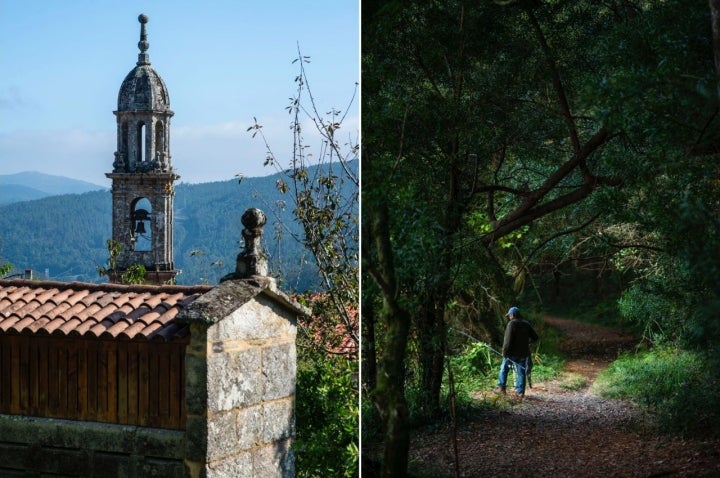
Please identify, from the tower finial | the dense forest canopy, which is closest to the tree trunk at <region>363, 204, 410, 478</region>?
the dense forest canopy

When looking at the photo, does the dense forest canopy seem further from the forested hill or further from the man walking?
the forested hill

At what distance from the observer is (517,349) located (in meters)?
2.85

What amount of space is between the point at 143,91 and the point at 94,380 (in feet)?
33.2

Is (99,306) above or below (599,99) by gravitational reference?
below

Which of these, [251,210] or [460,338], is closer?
[460,338]

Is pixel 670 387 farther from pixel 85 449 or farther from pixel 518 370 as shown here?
pixel 85 449

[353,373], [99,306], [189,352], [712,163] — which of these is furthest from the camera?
[353,373]

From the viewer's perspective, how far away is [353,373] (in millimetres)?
5297

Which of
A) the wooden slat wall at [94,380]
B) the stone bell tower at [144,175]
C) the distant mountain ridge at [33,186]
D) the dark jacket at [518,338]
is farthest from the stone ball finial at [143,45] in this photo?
the dark jacket at [518,338]

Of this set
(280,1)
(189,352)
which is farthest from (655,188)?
(280,1)

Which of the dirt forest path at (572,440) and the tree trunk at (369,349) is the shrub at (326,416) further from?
the dirt forest path at (572,440)

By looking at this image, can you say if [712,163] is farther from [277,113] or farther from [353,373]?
[277,113]

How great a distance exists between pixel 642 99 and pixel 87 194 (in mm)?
10793

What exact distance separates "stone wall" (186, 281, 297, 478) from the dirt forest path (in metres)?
1.40
